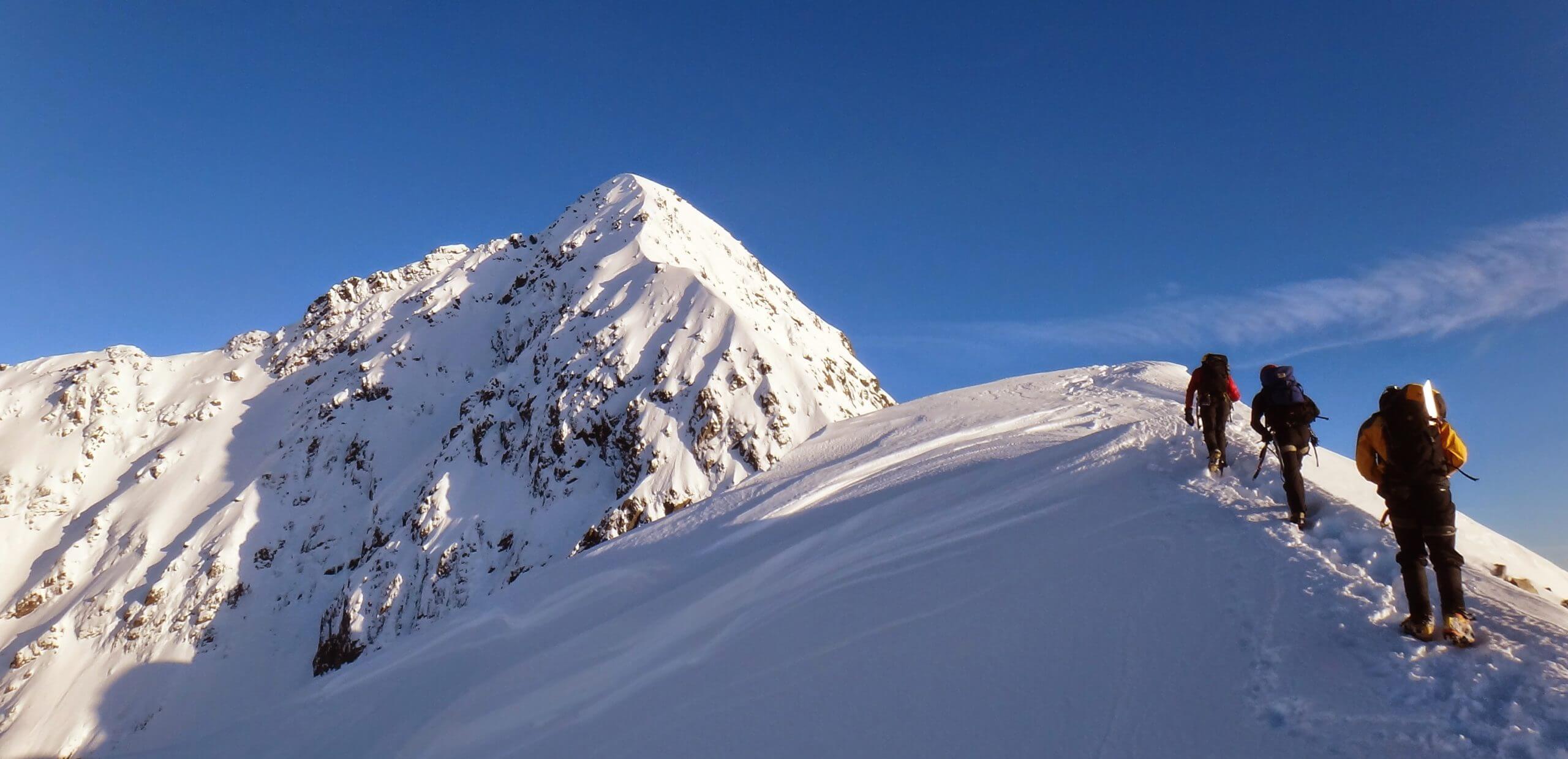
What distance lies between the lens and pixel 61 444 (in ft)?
249

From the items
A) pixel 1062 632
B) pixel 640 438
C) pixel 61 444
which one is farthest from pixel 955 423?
pixel 61 444

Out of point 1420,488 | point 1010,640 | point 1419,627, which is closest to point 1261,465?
point 1420,488

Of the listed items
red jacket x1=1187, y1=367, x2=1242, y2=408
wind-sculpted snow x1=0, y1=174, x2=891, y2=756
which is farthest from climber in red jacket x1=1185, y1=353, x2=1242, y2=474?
wind-sculpted snow x1=0, y1=174, x2=891, y2=756

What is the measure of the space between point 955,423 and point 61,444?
98471 mm

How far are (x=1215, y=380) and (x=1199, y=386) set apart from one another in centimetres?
19

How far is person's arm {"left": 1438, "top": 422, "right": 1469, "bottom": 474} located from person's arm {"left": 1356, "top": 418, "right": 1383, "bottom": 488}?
1.01 feet

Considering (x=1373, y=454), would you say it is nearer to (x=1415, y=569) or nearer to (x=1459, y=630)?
(x=1415, y=569)

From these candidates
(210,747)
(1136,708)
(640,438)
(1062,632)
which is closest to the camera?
(1136,708)

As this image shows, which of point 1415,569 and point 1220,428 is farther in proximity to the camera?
point 1220,428

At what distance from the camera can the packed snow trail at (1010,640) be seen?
4168mm

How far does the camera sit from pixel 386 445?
6456 cm

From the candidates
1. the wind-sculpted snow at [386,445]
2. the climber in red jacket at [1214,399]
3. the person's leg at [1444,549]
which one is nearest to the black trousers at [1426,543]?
the person's leg at [1444,549]

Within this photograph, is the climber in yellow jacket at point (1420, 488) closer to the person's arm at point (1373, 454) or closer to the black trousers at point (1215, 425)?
the person's arm at point (1373, 454)

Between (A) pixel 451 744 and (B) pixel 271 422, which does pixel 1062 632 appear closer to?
(A) pixel 451 744
